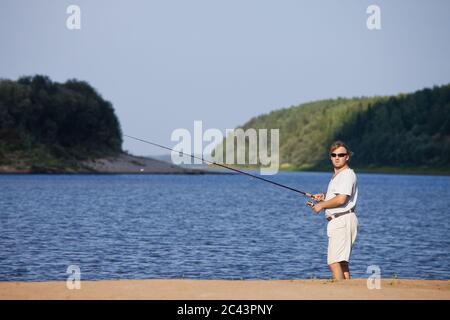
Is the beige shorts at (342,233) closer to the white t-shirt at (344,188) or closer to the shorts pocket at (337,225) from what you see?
the shorts pocket at (337,225)

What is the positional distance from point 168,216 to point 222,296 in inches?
1815

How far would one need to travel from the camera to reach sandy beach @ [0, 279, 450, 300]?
1277cm

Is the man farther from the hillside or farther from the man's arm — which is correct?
the hillside

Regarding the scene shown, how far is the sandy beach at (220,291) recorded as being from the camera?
12773mm

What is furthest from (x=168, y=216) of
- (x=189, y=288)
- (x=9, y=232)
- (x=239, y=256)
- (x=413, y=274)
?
(x=189, y=288)

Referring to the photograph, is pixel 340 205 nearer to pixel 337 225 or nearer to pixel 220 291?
pixel 337 225

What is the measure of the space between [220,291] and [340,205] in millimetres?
2430

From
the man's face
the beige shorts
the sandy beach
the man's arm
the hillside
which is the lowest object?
the sandy beach

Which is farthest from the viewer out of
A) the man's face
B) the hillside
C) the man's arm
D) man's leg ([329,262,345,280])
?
the hillside

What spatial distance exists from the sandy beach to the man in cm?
63

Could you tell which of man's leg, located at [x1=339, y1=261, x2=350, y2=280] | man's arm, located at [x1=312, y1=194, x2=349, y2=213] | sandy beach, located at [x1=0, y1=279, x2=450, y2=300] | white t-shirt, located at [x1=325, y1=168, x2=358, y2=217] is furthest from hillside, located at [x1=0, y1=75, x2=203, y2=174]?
man's arm, located at [x1=312, y1=194, x2=349, y2=213]

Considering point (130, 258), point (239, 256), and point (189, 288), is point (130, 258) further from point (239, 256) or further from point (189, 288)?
point (189, 288)

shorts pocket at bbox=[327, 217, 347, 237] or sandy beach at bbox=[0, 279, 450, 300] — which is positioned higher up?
shorts pocket at bbox=[327, 217, 347, 237]
